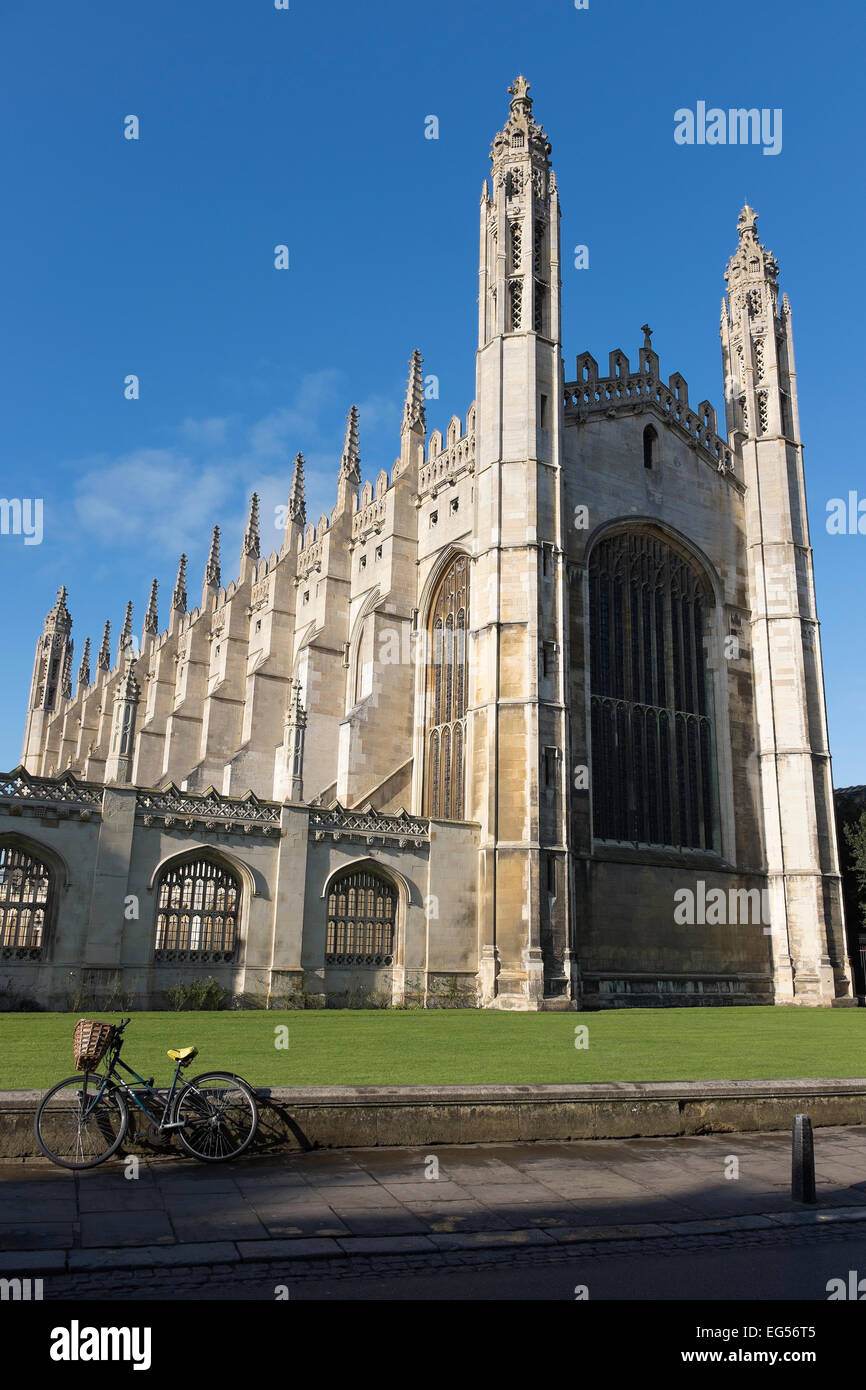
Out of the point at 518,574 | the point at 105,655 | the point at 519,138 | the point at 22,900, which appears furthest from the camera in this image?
the point at 105,655

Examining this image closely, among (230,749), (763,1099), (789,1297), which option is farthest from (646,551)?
(789,1297)

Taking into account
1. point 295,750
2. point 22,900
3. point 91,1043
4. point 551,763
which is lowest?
point 91,1043

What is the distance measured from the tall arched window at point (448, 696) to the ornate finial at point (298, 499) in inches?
516

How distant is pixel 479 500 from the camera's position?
29.2 metres

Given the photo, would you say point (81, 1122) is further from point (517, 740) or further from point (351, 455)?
point (351, 455)

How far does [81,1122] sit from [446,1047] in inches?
295

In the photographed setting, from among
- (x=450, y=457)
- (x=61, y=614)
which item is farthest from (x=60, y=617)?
(x=450, y=457)

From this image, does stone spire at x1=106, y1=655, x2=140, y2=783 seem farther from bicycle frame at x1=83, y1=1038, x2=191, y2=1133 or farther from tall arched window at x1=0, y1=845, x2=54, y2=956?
bicycle frame at x1=83, y1=1038, x2=191, y2=1133

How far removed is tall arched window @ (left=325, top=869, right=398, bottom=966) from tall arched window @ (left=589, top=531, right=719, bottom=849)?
726 centimetres

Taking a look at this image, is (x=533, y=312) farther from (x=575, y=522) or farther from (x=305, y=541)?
(x=305, y=541)

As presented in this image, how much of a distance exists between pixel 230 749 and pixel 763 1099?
34.8 metres

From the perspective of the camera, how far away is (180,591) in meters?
57.9

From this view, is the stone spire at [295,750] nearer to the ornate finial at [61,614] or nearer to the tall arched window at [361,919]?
the tall arched window at [361,919]

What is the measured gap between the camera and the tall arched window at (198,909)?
2219cm
